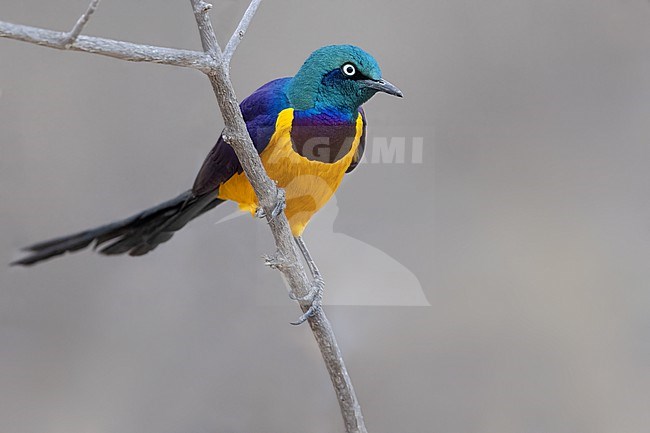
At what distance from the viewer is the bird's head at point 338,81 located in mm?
776

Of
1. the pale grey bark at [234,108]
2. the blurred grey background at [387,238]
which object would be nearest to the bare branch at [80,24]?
the pale grey bark at [234,108]

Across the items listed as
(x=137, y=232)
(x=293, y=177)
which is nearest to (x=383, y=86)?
(x=293, y=177)

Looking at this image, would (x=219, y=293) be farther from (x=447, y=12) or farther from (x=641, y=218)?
(x=641, y=218)

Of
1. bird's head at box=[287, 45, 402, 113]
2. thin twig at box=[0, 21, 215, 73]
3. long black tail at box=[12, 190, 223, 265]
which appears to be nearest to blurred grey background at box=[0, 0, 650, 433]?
long black tail at box=[12, 190, 223, 265]

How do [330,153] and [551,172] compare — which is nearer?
[330,153]

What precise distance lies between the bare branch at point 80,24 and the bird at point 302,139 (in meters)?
0.26

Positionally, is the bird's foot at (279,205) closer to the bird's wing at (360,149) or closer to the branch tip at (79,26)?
the bird's wing at (360,149)

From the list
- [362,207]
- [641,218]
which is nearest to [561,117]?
[641,218]

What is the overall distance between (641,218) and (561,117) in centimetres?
21

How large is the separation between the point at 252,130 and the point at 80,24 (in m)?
0.27

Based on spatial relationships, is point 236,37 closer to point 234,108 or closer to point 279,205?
point 234,108

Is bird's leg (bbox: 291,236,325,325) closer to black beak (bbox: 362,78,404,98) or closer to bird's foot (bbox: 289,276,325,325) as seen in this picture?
bird's foot (bbox: 289,276,325,325)

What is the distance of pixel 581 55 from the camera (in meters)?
1.06

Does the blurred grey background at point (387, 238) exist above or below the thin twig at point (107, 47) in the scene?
below
